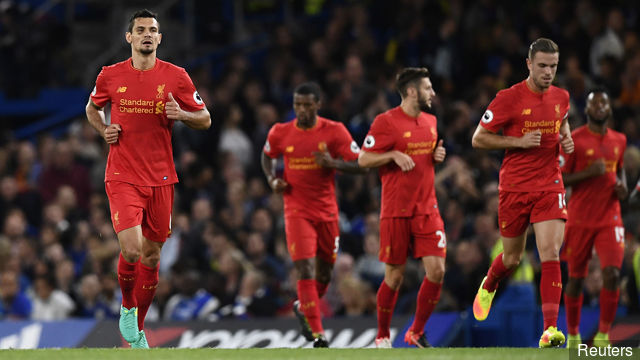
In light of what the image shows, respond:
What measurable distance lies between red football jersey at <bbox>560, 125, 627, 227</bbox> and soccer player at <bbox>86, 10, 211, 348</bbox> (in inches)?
167

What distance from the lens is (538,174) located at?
1039 cm

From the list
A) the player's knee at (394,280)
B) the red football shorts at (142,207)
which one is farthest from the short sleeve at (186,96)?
the player's knee at (394,280)

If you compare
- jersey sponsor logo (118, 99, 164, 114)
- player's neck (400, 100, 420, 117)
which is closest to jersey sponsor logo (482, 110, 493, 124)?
player's neck (400, 100, 420, 117)

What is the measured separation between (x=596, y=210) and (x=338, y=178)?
17.1ft

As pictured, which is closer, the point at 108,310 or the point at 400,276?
the point at 400,276

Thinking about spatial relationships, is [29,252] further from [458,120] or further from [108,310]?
[458,120]

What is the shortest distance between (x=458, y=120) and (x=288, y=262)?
310cm

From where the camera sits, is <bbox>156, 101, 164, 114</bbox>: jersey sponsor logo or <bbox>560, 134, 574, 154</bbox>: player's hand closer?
<bbox>156, 101, 164, 114</bbox>: jersey sponsor logo

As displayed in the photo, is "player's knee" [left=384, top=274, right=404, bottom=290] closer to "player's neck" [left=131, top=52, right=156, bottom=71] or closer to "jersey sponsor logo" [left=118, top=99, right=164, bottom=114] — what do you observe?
"jersey sponsor logo" [left=118, top=99, right=164, bottom=114]

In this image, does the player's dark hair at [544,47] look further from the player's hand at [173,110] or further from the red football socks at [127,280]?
the red football socks at [127,280]

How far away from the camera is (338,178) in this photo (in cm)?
1683

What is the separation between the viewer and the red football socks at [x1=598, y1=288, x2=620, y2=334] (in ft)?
39.9

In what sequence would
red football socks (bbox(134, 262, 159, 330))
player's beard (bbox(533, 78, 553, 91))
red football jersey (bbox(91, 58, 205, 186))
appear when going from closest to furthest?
red football jersey (bbox(91, 58, 205, 186))
player's beard (bbox(533, 78, 553, 91))
red football socks (bbox(134, 262, 159, 330))

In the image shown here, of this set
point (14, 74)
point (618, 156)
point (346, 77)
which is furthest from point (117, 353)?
point (14, 74)
